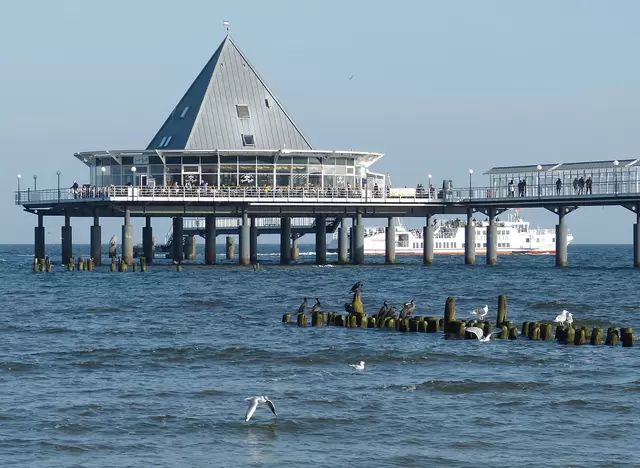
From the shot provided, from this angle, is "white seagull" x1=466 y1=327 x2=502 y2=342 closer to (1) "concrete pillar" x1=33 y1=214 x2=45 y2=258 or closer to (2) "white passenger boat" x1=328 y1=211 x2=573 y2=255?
(1) "concrete pillar" x1=33 y1=214 x2=45 y2=258

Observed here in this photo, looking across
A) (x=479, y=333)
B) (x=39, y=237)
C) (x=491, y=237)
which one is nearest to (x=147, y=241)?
(x=39, y=237)

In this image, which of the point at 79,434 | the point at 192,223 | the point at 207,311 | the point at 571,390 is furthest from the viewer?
the point at 192,223

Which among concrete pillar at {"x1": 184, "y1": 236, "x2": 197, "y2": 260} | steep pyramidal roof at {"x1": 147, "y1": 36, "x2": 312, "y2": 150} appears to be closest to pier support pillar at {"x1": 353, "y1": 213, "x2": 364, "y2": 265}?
steep pyramidal roof at {"x1": 147, "y1": 36, "x2": 312, "y2": 150}

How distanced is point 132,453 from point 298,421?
4606mm

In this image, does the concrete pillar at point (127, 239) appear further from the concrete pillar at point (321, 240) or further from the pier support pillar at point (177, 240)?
the concrete pillar at point (321, 240)

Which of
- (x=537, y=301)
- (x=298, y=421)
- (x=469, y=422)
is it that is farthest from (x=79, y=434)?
(x=537, y=301)

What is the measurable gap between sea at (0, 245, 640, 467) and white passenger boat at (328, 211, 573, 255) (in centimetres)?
11554

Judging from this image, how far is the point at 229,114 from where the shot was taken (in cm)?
10512

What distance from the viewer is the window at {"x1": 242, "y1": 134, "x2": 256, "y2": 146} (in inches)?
4087

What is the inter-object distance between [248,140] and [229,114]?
2.83m

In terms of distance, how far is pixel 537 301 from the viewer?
62.7 meters

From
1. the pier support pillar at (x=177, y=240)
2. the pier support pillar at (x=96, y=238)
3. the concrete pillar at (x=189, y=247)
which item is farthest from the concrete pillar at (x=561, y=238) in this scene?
the concrete pillar at (x=189, y=247)

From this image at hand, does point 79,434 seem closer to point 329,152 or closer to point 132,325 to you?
point 132,325

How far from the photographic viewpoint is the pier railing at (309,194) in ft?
301
